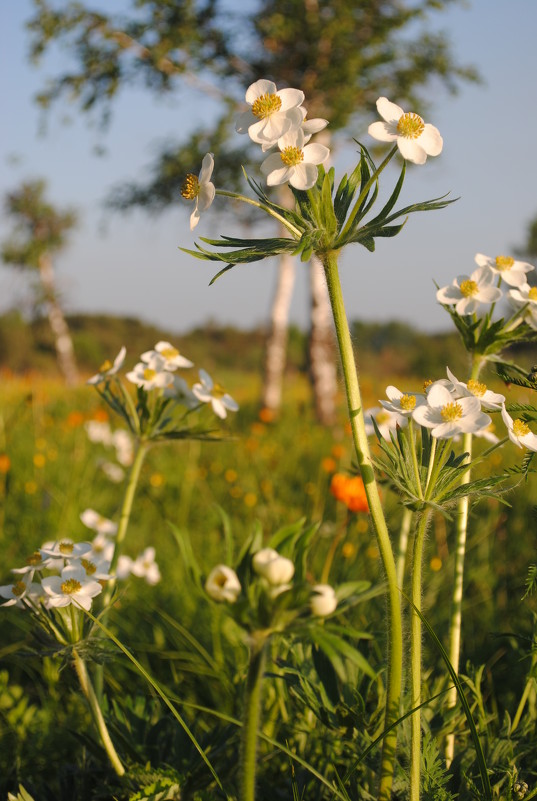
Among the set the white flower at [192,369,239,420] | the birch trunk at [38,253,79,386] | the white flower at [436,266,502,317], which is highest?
the white flower at [436,266,502,317]

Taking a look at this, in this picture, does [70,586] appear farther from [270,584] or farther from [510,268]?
[510,268]

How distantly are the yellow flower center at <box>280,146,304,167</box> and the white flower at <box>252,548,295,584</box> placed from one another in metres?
0.50

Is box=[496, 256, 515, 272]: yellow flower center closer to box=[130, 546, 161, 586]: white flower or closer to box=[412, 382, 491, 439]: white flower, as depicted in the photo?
box=[412, 382, 491, 439]: white flower

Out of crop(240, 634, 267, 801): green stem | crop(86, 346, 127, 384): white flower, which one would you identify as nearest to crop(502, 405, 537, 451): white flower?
crop(240, 634, 267, 801): green stem

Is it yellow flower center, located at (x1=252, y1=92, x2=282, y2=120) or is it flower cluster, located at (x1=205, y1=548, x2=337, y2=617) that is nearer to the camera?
flower cluster, located at (x1=205, y1=548, x2=337, y2=617)

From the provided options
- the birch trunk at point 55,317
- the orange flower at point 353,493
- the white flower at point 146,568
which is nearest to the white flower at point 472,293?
the orange flower at point 353,493

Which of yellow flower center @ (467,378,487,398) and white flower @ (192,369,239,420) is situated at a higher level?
yellow flower center @ (467,378,487,398)

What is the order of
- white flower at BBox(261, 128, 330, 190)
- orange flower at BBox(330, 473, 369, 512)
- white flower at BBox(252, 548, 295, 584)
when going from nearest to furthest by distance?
white flower at BBox(252, 548, 295, 584) < white flower at BBox(261, 128, 330, 190) < orange flower at BBox(330, 473, 369, 512)

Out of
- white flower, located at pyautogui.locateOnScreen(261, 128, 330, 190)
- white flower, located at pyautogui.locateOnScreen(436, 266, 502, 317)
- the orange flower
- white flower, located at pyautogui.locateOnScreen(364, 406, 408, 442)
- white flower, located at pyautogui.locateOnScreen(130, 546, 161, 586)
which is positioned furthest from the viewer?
the orange flower

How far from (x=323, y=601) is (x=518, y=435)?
500 millimetres

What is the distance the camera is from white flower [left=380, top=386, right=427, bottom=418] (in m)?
1.04

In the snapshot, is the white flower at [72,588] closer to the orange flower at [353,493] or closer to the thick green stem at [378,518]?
the thick green stem at [378,518]

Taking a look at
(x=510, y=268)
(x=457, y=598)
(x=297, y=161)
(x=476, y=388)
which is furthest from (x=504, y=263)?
(x=457, y=598)

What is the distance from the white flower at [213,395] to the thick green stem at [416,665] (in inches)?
22.0
